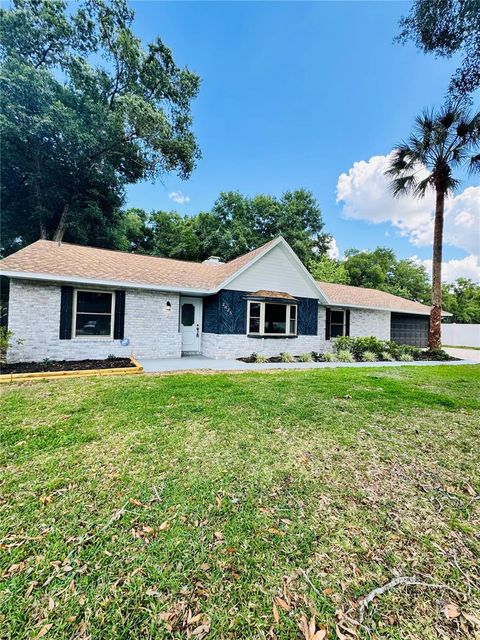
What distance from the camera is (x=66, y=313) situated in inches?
346

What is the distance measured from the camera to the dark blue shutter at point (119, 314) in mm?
9602

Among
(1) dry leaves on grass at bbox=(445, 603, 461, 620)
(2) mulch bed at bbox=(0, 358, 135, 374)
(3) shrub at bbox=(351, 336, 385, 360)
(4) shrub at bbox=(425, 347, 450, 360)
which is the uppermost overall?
(3) shrub at bbox=(351, 336, 385, 360)

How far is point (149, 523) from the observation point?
2.30 meters

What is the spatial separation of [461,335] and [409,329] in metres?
8.61

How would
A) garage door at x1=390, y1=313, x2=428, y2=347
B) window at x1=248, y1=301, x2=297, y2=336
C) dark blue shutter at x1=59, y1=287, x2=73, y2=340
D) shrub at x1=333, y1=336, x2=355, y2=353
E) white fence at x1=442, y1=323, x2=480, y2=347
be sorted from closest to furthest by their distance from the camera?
dark blue shutter at x1=59, y1=287, x2=73, y2=340 < window at x1=248, y1=301, x2=297, y2=336 < shrub at x1=333, y1=336, x2=355, y2=353 < garage door at x1=390, y1=313, x2=428, y2=347 < white fence at x1=442, y1=323, x2=480, y2=347

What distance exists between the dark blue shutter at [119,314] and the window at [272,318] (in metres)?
4.74

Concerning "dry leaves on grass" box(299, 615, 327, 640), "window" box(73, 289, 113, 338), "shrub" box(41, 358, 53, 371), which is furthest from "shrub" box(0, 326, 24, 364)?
"dry leaves on grass" box(299, 615, 327, 640)

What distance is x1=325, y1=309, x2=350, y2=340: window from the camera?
46.2 ft

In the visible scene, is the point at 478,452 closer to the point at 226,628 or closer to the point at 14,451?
the point at 226,628

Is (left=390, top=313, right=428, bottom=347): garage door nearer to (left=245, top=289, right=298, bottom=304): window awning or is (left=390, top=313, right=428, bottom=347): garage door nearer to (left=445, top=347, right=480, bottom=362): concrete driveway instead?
(left=445, top=347, right=480, bottom=362): concrete driveway

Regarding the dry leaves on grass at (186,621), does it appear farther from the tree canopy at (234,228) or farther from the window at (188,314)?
the tree canopy at (234,228)

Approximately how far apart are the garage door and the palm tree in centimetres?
305

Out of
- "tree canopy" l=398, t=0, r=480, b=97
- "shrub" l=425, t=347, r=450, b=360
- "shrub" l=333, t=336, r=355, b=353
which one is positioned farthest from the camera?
"shrub" l=333, t=336, r=355, b=353

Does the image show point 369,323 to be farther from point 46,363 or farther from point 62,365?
point 46,363
